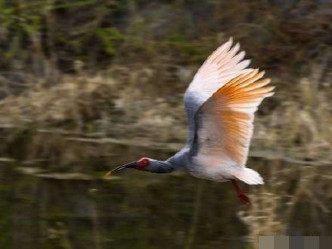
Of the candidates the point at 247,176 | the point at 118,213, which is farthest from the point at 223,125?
the point at 118,213

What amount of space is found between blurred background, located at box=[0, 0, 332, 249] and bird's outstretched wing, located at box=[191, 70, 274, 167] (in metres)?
0.69

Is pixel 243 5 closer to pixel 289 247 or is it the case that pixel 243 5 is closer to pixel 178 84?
pixel 178 84

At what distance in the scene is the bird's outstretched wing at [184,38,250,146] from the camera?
6.12 meters

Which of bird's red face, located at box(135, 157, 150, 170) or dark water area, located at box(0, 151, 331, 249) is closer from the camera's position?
bird's red face, located at box(135, 157, 150, 170)

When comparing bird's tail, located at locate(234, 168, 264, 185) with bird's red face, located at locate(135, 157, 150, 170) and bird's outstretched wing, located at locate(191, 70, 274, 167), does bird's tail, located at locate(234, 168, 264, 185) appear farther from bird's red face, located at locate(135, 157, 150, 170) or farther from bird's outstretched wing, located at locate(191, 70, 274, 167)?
bird's red face, located at locate(135, 157, 150, 170)

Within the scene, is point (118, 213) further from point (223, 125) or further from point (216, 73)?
point (223, 125)

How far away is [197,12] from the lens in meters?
11.3

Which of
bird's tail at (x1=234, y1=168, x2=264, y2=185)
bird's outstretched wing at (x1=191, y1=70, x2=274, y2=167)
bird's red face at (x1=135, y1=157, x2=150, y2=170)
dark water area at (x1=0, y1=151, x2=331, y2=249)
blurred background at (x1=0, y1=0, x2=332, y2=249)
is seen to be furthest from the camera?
blurred background at (x1=0, y1=0, x2=332, y2=249)

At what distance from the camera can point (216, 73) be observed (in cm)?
627

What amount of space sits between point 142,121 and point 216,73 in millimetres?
3610

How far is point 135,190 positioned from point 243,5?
3386 millimetres

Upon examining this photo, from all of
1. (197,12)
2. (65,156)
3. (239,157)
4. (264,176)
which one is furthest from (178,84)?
(239,157)

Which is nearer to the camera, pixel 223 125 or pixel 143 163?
pixel 223 125

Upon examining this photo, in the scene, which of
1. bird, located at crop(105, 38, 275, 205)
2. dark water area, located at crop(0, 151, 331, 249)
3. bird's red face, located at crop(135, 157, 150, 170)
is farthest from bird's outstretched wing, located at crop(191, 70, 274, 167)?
dark water area, located at crop(0, 151, 331, 249)
